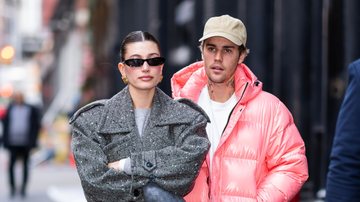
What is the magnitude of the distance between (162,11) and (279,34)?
6.77m

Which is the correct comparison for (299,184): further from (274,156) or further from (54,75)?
(54,75)

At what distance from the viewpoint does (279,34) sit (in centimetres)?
1241

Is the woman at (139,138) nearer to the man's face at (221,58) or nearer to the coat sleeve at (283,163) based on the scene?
the man's face at (221,58)

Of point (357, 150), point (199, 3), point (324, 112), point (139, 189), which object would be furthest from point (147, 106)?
point (199, 3)

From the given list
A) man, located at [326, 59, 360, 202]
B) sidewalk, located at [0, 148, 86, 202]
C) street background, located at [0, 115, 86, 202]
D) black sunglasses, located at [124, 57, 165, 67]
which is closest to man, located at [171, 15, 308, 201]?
black sunglasses, located at [124, 57, 165, 67]

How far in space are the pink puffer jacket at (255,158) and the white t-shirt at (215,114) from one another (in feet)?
0.19

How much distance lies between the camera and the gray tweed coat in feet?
11.8

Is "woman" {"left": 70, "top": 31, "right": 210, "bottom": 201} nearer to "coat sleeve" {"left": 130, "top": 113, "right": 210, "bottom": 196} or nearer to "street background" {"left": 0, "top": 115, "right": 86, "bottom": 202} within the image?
"coat sleeve" {"left": 130, "top": 113, "right": 210, "bottom": 196}

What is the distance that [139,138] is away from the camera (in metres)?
3.68

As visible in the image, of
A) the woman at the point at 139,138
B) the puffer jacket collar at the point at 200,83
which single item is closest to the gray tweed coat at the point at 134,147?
the woman at the point at 139,138

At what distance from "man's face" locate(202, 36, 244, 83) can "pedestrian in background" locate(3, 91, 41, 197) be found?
11.2 meters

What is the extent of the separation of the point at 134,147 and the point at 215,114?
0.66 m

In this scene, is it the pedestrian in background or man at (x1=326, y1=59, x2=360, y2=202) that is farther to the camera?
the pedestrian in background

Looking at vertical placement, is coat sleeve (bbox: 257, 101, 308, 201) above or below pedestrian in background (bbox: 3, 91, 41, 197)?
above
